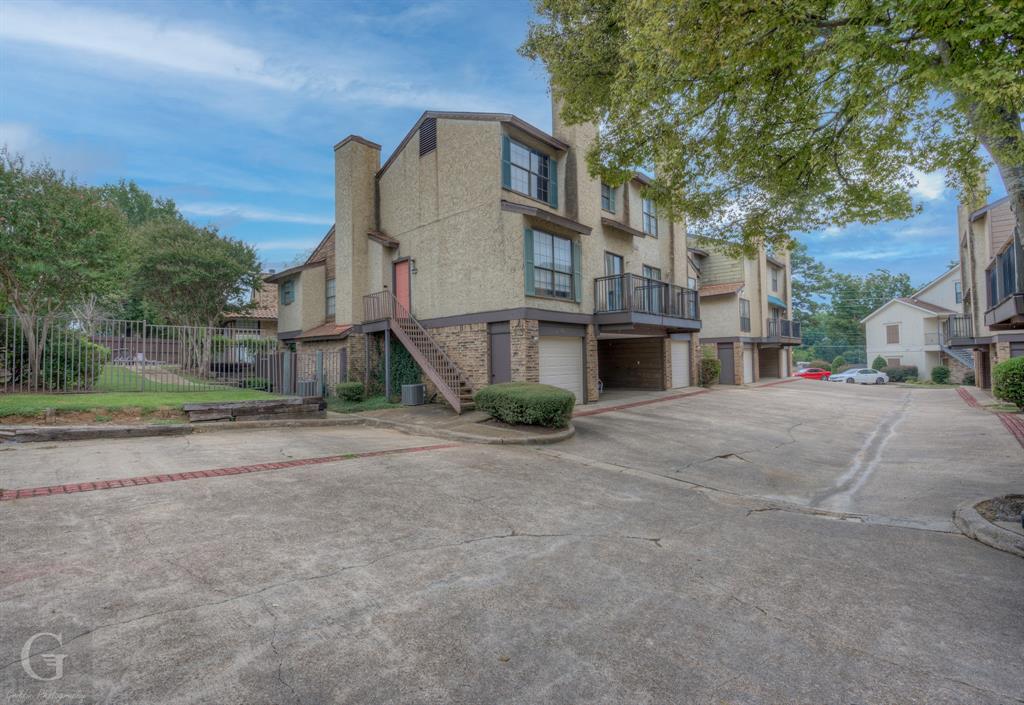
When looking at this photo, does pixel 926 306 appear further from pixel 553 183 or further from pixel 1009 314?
pixel 553 183

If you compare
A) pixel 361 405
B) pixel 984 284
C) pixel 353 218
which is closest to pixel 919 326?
pixel 984 284

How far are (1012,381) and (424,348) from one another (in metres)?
17.8

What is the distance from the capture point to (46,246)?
11828 mm

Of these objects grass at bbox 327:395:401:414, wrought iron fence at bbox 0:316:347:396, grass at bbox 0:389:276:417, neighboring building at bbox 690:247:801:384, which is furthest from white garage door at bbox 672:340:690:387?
grass at bbox 0:389:276:417

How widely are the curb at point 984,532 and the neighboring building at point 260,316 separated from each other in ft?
91.4

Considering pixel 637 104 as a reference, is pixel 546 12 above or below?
above

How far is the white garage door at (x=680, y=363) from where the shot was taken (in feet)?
69.5

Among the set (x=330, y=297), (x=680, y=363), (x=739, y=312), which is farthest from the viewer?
(x=739, y=312)

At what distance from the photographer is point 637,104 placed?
25.3ft

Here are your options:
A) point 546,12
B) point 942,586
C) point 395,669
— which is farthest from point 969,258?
point 395,669

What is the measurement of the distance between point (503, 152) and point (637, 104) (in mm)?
7015

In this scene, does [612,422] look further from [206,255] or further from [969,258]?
[969,258]

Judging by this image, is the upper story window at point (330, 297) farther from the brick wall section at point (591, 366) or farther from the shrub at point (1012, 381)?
the shrub at point (1012, 381)

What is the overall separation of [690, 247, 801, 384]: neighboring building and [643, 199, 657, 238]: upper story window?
22.2 ft
